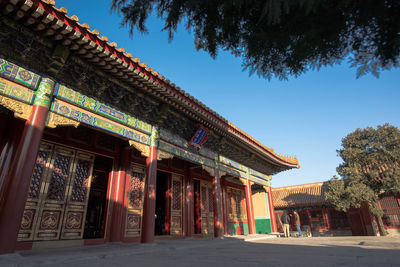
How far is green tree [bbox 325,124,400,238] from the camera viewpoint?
13.4 metres

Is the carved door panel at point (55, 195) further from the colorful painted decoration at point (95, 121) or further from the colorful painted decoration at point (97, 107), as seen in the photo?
the colorful painted decoration at point (97, 107)

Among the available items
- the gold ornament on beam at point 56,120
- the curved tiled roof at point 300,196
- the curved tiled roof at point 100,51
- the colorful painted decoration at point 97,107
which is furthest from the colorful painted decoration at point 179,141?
the curved tiled roof at point 300,196

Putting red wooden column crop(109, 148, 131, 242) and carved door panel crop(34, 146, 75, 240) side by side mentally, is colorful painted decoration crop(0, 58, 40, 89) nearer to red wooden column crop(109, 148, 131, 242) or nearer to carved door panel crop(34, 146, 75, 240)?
carved door panel crop(34, 146, 75, 240)

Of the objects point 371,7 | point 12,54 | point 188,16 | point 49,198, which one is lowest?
point 49,198

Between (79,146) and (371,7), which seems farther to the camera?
(79,146)

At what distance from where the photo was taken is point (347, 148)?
1513 cm

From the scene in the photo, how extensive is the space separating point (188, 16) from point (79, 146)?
4.82 m

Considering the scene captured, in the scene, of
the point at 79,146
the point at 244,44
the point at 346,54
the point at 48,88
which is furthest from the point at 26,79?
the point at 346,54

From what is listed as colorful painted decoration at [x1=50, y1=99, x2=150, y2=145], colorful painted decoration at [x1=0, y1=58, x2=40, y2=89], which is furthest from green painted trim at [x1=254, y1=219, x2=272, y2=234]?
colorful painted decoration at [x1=0, y1=58, x2=40, y2=89]

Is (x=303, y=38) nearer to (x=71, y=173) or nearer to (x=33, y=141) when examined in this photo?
(x=33, y=141)

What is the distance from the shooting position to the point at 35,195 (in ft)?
16.5

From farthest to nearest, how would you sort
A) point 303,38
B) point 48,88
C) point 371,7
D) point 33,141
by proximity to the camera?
1. point 48,88
2. point 33,141
3. point 303,38
4. point 371,7

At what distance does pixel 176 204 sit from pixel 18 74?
6.20m

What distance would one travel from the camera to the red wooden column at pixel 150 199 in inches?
217
